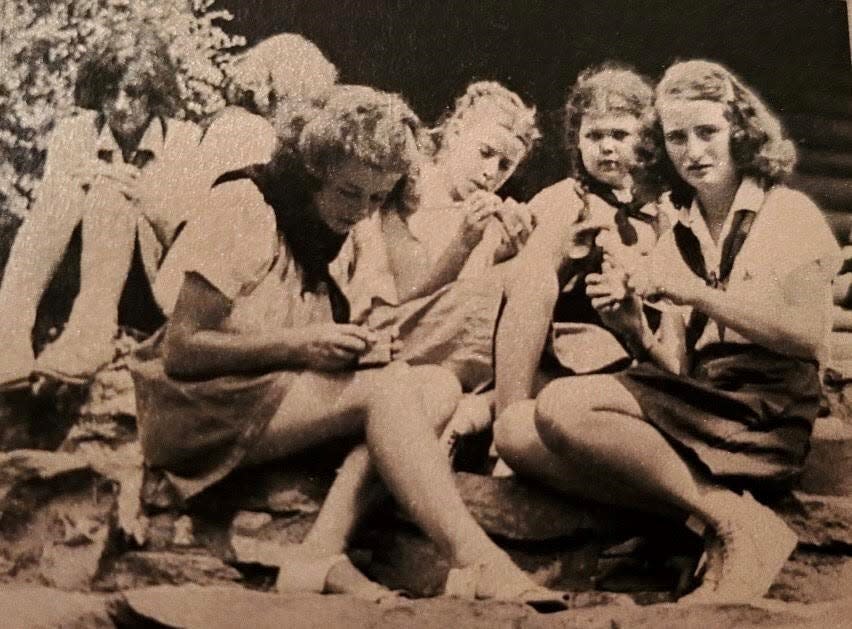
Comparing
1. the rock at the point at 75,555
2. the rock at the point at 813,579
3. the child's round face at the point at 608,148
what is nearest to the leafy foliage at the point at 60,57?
the rock at the point at 75,555

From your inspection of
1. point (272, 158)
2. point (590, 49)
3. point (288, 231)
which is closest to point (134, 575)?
point (288, 231)

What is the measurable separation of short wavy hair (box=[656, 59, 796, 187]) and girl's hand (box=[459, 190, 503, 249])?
0.44m

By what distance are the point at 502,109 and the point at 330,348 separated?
63cm

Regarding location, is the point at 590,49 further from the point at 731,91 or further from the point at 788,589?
the point at 788,589

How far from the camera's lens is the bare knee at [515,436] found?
2.04 m

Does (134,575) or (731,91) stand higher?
(731,91)

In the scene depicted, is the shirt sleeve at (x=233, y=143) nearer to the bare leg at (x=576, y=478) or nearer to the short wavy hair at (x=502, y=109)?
the short wavy hair at (x=502, y=109)

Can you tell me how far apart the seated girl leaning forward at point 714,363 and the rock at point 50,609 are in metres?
0.77

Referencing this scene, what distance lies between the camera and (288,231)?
2.13 meters

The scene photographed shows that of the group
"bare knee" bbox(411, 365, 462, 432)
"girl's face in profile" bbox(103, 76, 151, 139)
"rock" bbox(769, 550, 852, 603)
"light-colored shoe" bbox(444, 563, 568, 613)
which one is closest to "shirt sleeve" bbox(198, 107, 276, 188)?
"girl's face in profile" bbox(103, 76, 151, 139)

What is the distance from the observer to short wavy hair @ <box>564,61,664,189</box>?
2.27 m

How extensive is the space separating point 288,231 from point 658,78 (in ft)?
2.82

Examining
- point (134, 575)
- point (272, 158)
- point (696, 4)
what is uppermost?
point (696, 4)

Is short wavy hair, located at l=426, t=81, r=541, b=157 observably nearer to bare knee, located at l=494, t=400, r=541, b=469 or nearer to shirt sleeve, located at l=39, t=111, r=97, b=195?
bare knee, located at l=494, t=400, r=541, b=469
